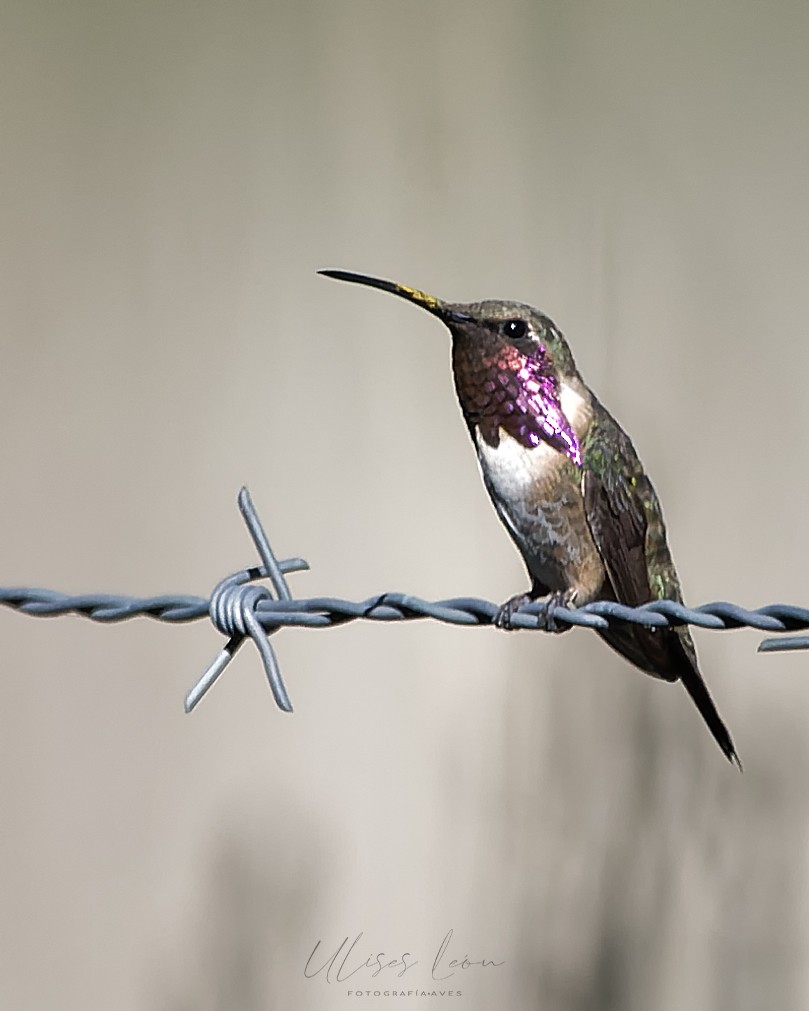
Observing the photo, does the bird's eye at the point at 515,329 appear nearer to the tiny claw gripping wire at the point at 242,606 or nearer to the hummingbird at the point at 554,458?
the hummingbird at the point at 554,458

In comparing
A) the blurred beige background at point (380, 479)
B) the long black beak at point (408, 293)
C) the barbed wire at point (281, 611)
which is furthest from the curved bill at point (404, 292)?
the blurred beige background at point (380, 479)

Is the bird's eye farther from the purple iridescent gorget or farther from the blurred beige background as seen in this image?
the blurred beige background

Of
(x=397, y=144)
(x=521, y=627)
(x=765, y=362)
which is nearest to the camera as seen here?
(x=521, y=627)

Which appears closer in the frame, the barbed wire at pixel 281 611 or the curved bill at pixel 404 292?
the barbed wire at pixel 281 611

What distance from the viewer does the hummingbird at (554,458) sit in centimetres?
92

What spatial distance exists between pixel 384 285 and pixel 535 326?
0.15m

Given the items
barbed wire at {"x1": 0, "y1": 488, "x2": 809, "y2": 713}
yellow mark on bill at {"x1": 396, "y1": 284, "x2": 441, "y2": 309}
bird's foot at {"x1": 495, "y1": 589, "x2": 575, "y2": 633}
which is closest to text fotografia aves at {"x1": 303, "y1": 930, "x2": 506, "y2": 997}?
bird's foot at {"x1": 495, "y1": 589, "x2": 575, "y2": 633}

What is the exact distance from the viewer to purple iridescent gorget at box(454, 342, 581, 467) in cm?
92

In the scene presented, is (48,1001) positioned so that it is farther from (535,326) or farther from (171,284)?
(535,326)

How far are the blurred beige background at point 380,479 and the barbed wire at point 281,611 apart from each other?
0.91 m

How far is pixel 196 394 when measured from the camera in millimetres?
1691

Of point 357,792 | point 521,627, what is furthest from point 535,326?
point 357,792

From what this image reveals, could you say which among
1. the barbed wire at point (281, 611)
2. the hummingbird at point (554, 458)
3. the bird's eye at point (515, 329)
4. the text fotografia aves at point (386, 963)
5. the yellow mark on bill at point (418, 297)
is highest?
the yellow mark on bill at point (418, 297)

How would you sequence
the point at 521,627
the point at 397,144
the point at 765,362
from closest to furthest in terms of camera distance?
the point at 521,627, the point at 765,362, the point at 397,144
